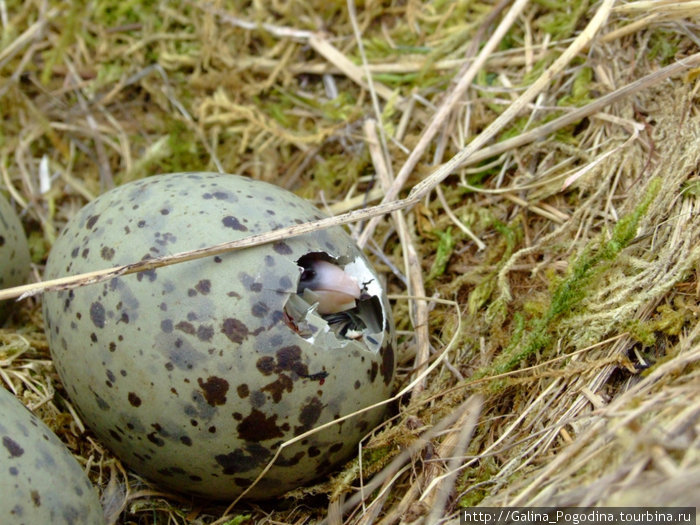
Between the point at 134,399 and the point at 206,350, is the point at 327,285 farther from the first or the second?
the point at 134,399

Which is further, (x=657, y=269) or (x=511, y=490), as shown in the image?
(x=657, y=269)

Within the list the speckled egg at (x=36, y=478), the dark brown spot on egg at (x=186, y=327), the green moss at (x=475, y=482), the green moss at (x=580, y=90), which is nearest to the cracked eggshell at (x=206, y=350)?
the dark brown spot on egg at (x=186, y=327)

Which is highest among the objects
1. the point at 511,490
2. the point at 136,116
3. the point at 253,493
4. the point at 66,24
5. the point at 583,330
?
the point at 66,24

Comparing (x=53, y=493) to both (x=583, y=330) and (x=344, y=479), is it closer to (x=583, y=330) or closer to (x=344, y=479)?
(x=344, y=479)

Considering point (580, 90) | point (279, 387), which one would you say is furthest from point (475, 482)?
point (580, 90)

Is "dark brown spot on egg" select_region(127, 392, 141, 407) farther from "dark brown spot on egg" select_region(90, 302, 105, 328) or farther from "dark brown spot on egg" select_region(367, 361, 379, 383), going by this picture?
"dark brown spot on egg" select_region(367, 361, 379, 383)

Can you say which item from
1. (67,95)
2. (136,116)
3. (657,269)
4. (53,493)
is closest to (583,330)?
(657,269)

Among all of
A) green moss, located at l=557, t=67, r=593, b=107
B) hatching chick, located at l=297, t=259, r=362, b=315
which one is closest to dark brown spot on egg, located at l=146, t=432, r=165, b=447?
hatching chick, located at l=297, t=259, r=362, b=315

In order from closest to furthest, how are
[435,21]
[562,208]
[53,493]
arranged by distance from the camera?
[53,493], [562,208], [435,21]
